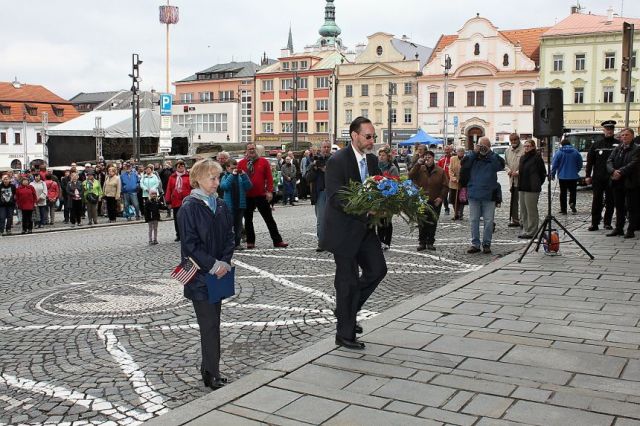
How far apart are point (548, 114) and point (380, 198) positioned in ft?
19.7

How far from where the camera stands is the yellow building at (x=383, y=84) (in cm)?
7712

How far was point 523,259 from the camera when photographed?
10.3 m

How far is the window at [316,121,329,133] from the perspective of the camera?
85.1m

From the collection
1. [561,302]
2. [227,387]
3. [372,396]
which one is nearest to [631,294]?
[561,302]

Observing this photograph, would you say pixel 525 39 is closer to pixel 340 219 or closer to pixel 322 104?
pixel 322 104

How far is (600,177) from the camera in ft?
46.0

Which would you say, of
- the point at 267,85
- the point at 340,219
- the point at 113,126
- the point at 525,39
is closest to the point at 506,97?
the point at 525,39

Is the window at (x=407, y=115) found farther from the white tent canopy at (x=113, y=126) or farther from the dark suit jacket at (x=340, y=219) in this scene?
the dark suit jacket at (x=340, y=219)

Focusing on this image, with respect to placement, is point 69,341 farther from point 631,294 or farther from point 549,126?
point 549,126

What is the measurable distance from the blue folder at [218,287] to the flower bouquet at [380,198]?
43.6 inches

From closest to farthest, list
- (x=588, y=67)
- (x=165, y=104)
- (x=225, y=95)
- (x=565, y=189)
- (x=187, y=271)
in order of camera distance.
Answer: (x=187, y=271)
(x=565, y=189)
(x=165, y=104)
(x=588, y=67)
(x=225, y=95)

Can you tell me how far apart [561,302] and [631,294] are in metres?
1.01

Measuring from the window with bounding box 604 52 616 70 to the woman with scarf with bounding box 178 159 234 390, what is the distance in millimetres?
66858

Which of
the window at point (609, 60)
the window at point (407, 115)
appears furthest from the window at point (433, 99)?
the window at point (609, 60)
